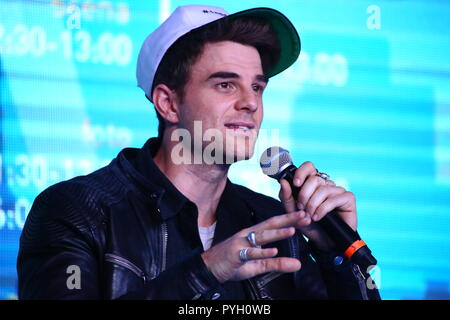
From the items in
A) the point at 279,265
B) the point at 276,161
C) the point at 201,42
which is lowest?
the point at 279,265

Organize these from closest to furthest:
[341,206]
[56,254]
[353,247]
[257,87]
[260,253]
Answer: [260,253]
[353,247]
[56,254]
[341,206]
[257,87]

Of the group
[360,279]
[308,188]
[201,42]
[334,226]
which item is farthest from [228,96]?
[360,279]

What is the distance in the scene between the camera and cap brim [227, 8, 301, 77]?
1.78m

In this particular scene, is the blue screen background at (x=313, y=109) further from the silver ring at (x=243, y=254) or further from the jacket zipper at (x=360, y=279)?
the silver ring at (x=243, y=254)

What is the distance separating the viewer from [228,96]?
1.73 m

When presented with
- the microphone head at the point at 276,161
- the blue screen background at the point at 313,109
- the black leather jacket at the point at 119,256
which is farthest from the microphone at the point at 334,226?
the blue screen background at the point at 313,109

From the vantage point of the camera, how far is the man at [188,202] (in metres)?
1.46

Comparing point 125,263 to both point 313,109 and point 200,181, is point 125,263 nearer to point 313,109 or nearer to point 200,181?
point 200,181

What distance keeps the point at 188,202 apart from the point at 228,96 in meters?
0.31

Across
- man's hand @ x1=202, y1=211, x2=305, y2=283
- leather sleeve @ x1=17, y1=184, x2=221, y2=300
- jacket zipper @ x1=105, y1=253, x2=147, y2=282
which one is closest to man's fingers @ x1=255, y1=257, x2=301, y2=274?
man's hand @ x1=202, y1=211, x2=305, y2=283

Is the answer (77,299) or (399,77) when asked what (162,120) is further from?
(399,77)

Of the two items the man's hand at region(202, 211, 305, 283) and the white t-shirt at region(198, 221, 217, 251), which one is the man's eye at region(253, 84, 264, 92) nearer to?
the white t-shirt at region(198, 221, 217, 251)
